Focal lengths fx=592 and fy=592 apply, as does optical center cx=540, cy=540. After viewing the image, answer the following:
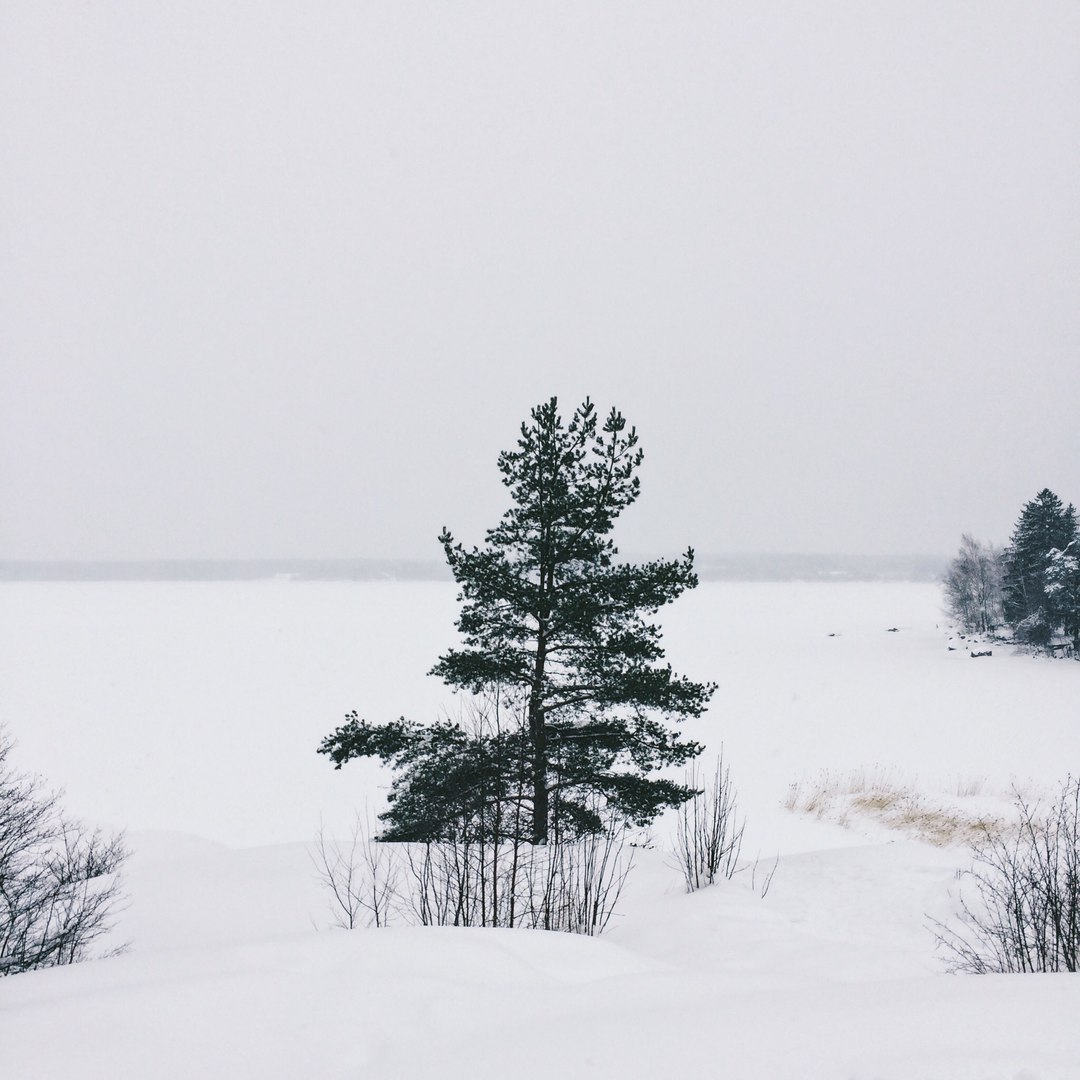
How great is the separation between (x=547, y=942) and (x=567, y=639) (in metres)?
6.94

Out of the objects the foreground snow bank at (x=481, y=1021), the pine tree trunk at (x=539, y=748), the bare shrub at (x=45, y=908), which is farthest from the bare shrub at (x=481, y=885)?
the bare shrub at (x=45, y=908)

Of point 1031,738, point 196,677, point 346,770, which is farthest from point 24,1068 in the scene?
point 196,677

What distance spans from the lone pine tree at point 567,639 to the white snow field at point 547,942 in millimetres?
2295

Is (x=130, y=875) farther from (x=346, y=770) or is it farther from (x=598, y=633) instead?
(x=346, y=770)

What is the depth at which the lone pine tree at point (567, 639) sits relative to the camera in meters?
11.1

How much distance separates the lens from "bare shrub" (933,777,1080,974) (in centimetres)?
595

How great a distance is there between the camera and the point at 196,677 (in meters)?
39.8

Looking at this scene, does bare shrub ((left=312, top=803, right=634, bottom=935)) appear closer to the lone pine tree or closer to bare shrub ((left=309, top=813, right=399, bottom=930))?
bare shrub ((left=309, top=813, right=399, bottom=930))

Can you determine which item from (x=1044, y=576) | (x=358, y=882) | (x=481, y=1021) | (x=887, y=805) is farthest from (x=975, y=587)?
(x=481, y=1021)

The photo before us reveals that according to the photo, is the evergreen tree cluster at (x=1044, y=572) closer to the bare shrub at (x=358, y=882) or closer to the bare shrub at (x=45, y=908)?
the bare shrub at (x=358, y=882)

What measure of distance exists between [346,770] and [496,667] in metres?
17.0

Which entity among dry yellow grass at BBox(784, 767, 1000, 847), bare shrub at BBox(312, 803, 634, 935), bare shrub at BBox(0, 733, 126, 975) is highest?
bare shrub at BBox(312, 803, 634, 935)

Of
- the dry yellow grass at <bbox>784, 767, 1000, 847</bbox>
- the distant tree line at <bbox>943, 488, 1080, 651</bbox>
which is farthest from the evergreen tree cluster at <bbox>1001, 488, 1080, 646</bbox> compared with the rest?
the dry yellow grass at <bbox>784, 767, 1000, 847</bbox>

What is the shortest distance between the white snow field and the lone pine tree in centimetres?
230
